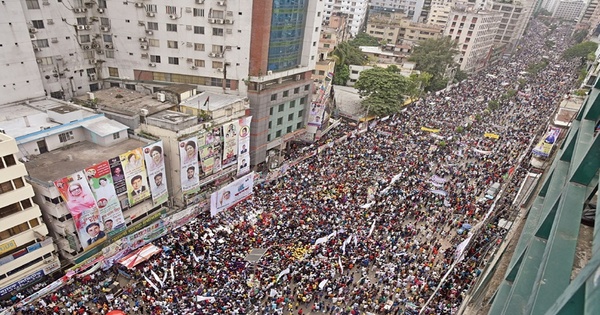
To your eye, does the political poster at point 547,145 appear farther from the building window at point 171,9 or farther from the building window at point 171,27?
the building window at point 171,9

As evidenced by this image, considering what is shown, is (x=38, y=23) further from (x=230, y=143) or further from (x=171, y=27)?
(x=230, y=143)

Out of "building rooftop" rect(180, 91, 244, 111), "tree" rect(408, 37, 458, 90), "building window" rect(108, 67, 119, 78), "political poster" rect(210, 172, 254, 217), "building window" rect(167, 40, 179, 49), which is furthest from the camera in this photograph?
"tree" rect(408, 37, 458, 90)

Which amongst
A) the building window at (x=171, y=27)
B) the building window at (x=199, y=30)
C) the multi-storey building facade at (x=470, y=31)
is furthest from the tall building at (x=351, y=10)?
the building window at (x=171, y=27)

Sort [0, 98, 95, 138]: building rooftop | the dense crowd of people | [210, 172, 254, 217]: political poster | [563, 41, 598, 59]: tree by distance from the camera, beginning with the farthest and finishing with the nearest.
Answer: [563, 41, 598, 59]: tree < [210, 172, 254, 217]: political poster < [0, 98, 95, 138]: building rooftop < the dense crowd of people

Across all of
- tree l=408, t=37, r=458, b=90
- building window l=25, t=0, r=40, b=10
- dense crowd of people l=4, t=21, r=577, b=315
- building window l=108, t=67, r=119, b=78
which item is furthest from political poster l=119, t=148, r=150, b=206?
tree l=408, t=37, r=458, b=90

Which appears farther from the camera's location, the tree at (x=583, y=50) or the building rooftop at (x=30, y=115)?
the tree at (x=583, y=50)

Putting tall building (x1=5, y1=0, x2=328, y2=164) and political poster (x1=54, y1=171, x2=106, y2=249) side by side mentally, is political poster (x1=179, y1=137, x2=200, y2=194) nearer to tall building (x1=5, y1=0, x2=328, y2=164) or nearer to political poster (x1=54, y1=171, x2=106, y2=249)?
political poster (x1=54, y1=171, x2=106, y2=249)

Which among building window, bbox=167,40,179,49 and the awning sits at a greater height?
building window, bbox=167,40,179,49

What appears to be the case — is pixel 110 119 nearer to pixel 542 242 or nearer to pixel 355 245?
pixel 355 245
